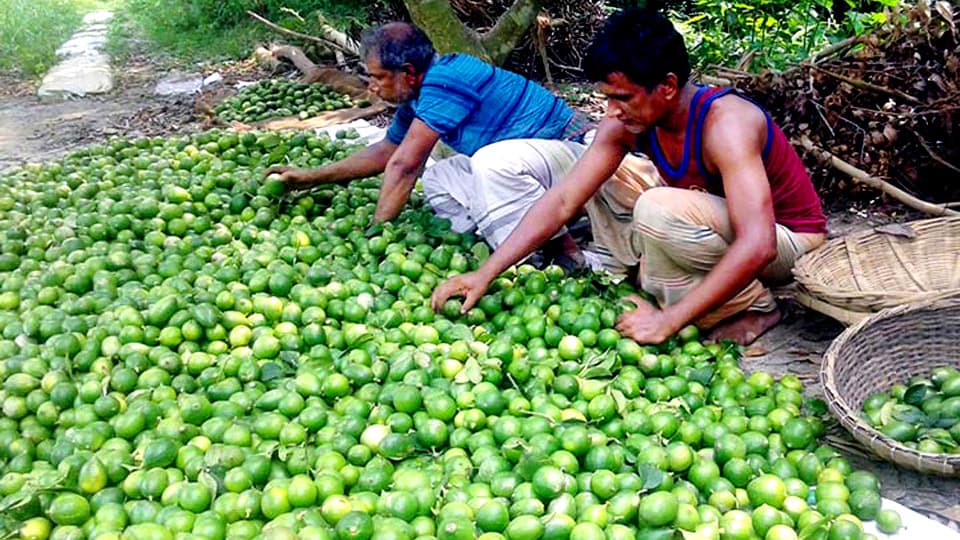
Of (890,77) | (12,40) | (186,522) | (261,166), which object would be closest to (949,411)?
(186,522)

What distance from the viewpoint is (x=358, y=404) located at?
2771 millimetres

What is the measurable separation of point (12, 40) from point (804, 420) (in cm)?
1616

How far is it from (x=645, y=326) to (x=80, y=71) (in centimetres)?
1076

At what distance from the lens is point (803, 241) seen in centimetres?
359

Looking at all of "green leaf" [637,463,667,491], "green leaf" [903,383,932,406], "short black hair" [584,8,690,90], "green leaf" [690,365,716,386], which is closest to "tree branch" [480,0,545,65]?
"short black hair" [584,8,690,90]

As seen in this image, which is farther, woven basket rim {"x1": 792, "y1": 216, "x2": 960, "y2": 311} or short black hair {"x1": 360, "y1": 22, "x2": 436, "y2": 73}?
short black hair {"x1": 360, "y1": 22, "x2": 436, "y2": 73}

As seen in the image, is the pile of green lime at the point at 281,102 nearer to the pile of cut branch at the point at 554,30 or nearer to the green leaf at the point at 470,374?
the pile of cut branch at the point at 554,30

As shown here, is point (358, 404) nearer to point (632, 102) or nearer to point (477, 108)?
point (632, 102)

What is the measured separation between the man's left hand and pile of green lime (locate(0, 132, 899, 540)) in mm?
65

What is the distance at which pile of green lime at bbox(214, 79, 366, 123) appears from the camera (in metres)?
7.79

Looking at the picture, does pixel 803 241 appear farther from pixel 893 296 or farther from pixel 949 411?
pixel 949 411

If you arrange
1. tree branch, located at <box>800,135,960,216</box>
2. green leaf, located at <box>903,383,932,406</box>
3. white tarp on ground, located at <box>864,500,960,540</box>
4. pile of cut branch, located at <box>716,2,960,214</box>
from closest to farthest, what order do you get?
white tarp on ground, located at <box>864,500,960,540</box> → green leaf, located at <box>903,383,932,406</box> → tree branch, located at <box>800,135,960,216</box> → pile of cut branch, located at <box>716,2,960,214</box>

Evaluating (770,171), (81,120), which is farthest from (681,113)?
(81,120)

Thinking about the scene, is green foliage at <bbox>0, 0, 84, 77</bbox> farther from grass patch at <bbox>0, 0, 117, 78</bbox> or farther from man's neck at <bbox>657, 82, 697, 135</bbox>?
man's neck at <bbox>657, 82, 697, 135</bbox>
